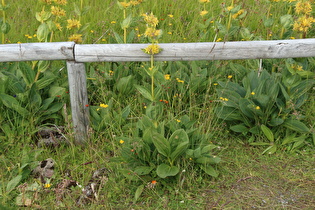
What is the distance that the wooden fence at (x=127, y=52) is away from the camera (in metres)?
3.00

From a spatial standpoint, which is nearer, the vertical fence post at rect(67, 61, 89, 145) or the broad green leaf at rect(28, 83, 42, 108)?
the vertical fence post at rect(67, 61, 89, 145)

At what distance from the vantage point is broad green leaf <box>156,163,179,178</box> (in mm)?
2594

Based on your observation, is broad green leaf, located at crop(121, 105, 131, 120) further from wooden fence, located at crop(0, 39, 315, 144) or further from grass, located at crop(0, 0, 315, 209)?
wooden fence, located at crop(0, 39, 315, 144)

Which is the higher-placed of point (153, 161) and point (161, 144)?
point (161, 144)

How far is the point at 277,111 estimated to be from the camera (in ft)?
11.0

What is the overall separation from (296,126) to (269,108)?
0.28m

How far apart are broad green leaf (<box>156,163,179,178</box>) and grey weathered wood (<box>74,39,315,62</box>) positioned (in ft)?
3.05

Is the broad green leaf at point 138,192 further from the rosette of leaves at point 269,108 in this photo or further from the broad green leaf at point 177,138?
the rosette of leaves at point 269,108

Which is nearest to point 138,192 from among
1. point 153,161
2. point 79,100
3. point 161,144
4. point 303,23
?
point 153,161

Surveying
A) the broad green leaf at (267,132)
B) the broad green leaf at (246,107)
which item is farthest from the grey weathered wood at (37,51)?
the broad green leaf at (267,132)

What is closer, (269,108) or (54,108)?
(269,108)

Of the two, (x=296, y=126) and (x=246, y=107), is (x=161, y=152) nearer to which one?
(x=246, y=107)

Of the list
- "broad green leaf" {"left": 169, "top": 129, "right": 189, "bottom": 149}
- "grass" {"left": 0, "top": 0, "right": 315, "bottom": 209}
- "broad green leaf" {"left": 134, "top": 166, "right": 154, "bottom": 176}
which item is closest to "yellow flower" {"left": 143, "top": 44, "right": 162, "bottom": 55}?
"grass" {"left": 0, "top": 0, "right": 315, "bottom": 209}

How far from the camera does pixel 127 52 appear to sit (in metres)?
3.04
